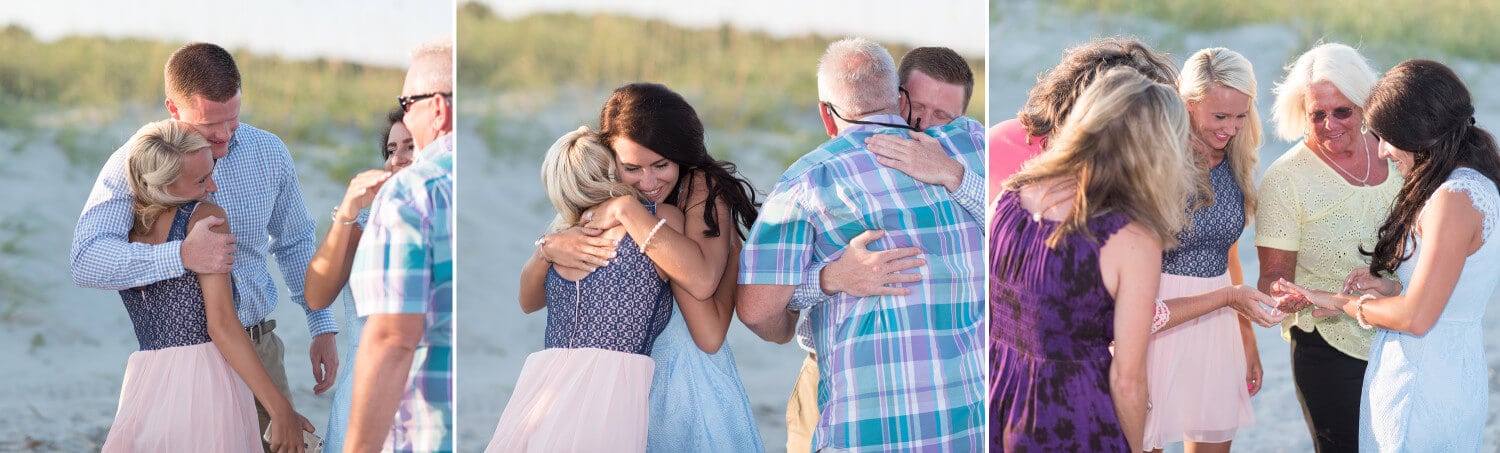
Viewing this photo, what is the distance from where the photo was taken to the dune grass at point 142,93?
4.99m

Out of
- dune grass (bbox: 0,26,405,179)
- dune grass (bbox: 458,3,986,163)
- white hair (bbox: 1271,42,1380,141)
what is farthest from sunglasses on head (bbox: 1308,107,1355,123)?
dune grass (bbox: 458,3,986,163)

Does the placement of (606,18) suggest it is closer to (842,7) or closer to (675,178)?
(842,7)

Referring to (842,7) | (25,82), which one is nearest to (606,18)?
(842,7)

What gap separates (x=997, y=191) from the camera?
451 centimetres

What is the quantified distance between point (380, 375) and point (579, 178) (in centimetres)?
80

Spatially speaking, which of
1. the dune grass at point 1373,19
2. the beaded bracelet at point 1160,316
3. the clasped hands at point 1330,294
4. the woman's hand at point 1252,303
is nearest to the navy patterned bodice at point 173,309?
the beaded bracelet at point 1160,316

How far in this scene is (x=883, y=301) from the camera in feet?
12.6

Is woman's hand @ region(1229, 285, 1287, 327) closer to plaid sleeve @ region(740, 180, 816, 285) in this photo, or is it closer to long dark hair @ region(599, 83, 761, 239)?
plaid sleeve @ region(740, 180, 816, 285)

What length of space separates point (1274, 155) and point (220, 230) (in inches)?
217

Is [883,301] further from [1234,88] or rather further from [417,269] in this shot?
[1234,88]

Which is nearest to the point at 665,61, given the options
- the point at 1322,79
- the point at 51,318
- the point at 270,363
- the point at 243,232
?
the point at 51,318

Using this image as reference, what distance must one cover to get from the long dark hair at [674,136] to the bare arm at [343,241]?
68 centimetres

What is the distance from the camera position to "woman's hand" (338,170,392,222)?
3.89m

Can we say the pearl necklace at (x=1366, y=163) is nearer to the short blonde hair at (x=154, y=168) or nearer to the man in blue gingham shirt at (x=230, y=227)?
the man in blue gingham shirt at (x=230, y=227)
